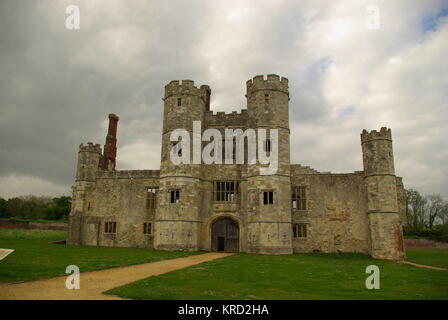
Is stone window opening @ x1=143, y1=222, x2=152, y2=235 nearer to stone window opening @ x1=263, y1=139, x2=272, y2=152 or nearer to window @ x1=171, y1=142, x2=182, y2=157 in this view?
window @ x1=171, y1=142, x2=182, y2=157

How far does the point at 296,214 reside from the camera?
28.0m

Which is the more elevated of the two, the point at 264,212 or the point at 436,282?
the point at 264,212

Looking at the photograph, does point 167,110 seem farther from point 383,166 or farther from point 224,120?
point 383,166

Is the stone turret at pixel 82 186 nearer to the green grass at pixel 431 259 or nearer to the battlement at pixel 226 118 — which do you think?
the battlement at pixel 226 118

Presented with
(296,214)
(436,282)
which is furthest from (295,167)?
(436,282)

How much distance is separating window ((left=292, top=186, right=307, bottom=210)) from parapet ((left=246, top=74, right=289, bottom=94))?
857cm

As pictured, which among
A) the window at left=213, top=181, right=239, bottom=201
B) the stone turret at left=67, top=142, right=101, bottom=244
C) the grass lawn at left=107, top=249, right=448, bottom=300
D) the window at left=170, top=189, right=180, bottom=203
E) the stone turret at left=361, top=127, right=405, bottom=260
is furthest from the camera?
the stone turret at left=67, top=142, right=101, bottom=244

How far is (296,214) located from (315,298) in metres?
19.0

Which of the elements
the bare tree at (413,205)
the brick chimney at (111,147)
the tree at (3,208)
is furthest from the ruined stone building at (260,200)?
the tree at (3,208)

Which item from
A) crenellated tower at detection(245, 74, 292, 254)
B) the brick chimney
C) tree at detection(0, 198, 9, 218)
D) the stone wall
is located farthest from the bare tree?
tree at detection(0, 198, 9, 218)

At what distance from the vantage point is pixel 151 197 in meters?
31.5

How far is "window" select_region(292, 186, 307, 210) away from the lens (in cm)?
2819

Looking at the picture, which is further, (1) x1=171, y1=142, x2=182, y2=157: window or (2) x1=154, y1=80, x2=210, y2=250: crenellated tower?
(1) x1=171, y1=142, x2=182, y2=157: window

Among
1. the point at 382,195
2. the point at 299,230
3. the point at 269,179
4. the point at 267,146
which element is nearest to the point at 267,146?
the point at 267,146
